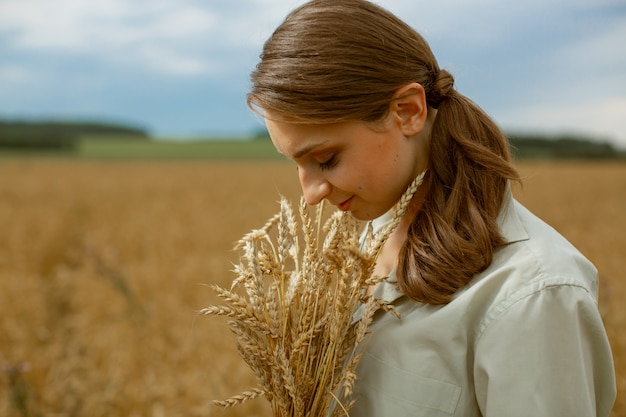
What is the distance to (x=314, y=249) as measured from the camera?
136 cm

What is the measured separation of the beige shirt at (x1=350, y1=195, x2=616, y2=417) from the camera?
120cm

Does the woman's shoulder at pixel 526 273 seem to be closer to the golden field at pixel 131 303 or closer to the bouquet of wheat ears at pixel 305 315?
the bouquet of wheat ears at pixel 305 315

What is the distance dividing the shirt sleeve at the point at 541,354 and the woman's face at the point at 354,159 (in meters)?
0.36

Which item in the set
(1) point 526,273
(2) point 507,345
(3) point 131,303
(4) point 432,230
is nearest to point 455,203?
(4) point 432,230

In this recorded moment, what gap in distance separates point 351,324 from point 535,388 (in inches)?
15.3

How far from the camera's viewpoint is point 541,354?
3.91ft

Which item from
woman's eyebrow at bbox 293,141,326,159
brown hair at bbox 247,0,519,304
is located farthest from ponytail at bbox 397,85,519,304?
woman's eyebrow at bbox 293,141,326,159

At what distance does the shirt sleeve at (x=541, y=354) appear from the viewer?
47.1 inches

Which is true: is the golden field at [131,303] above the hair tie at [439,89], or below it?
below

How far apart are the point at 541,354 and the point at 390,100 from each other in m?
0.57

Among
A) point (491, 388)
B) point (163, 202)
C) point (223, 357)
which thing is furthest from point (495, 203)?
point (163, 202)

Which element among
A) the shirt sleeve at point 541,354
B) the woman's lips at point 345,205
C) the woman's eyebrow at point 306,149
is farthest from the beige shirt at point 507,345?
the woman's eyebrow at point 306,149

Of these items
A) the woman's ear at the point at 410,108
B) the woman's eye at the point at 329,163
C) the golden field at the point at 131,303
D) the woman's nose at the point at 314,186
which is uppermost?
the woman's ear at the point at 410,108

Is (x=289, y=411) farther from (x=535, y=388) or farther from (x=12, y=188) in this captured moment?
(x=12, y=188)
